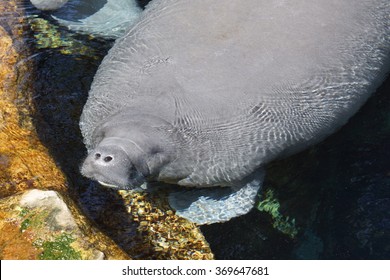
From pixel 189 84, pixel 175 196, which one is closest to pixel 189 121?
pixel 189 84

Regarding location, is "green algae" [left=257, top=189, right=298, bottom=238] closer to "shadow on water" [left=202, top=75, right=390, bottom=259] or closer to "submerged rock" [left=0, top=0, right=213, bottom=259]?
"shadow on water" [left=202, top=75, right=390, bottom=259]

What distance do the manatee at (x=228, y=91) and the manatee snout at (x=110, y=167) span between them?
0.12 metres

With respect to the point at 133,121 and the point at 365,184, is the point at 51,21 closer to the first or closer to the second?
the point at 133,121

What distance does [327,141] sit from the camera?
625 cm

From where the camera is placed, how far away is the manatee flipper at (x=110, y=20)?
22.9ft

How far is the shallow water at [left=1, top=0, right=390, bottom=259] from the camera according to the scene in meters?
5.69

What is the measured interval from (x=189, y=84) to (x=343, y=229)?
6.31 feet

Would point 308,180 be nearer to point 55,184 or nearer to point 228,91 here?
point 228,91

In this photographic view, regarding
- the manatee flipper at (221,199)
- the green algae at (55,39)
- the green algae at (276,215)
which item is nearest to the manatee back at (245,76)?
the manatee flipper at (221,199)

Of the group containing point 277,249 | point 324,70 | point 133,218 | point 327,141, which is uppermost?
point 324,70

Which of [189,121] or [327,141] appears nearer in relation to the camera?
[189,121]

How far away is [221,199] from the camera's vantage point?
18.7 feet

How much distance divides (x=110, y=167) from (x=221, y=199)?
1262 millimetres

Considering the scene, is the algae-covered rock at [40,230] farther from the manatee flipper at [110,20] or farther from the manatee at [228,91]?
the manatee flipper at [110,20]
